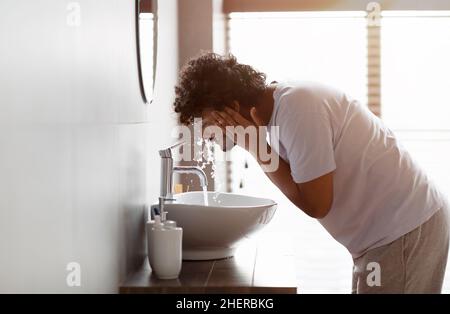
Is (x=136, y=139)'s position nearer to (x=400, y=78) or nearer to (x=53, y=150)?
(x=53, y=150)

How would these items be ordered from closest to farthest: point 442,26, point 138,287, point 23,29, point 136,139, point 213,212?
point 23,29 → point 138,287 → point 213,212 → point 136,139 → point 442,26

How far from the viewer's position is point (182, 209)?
1.66m

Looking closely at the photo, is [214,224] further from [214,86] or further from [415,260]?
[415,260]

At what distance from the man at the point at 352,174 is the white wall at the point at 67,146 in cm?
23

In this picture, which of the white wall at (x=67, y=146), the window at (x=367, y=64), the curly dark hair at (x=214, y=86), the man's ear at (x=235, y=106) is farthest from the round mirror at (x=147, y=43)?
the window at (x=367, y=64)

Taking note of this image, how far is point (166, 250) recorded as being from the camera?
1528mm

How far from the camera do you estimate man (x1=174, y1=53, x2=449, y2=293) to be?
4.77ft

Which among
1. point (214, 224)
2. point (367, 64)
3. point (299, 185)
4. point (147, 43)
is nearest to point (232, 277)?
point (214, 224)

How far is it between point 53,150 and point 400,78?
2.55 meters

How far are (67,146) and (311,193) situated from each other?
594 mm

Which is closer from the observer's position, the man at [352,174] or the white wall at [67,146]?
the white wall at [67,146]

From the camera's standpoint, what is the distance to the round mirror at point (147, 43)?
6.08ft

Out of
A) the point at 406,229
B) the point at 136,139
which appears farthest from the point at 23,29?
the point at 406,229

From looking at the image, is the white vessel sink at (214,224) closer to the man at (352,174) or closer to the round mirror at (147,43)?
the man at (352,174)
